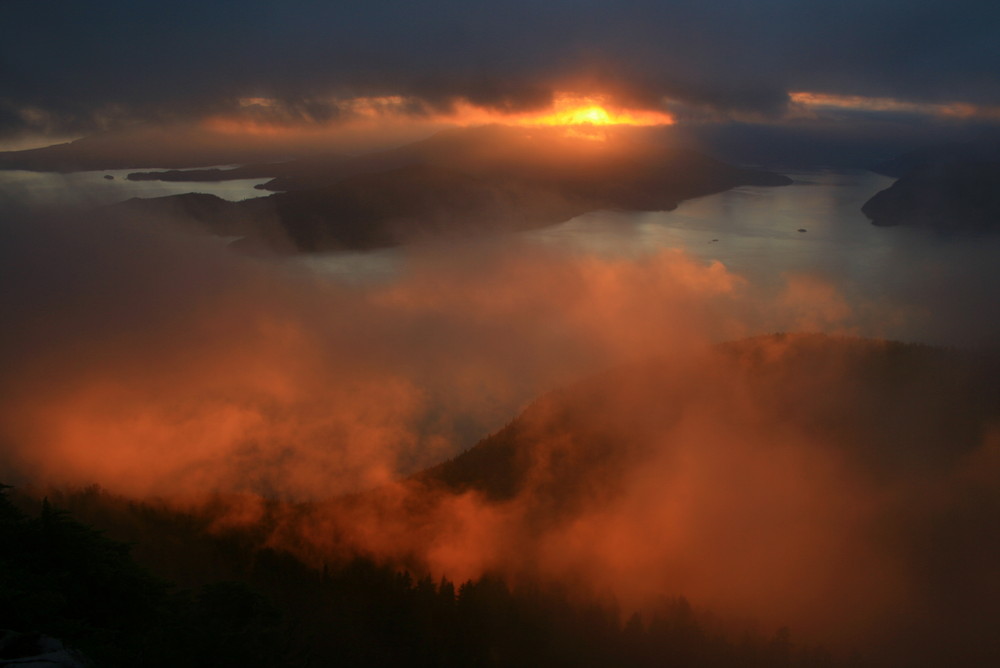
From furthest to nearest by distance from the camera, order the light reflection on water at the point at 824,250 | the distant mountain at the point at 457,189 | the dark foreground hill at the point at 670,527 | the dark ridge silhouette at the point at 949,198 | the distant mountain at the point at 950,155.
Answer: the distant mountain at the point at 457,189
the dark ridge silhouette at the point at 949,198
the distant mountain at the point at 950,155
the light reflection on water at the point at 824,250
the dark foreground hill at the point at 670,527

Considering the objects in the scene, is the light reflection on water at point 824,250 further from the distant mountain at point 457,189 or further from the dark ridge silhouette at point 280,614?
the dark ridge silhouette at point 280,614

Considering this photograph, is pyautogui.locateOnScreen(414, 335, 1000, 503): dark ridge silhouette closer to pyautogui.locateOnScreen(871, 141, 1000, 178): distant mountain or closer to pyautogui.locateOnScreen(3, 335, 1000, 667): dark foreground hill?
pyautogui.locateOnScreen(3, 335, 1000, 667): dark foreground hill

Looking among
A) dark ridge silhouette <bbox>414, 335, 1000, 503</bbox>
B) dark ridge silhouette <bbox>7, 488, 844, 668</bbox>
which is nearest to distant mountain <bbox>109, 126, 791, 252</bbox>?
dark ridge silhouette <bbox>414, 335, 1000, 503</bbox>

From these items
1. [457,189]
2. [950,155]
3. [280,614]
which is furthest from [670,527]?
[457,189]

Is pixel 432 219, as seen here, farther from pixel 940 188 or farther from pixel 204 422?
pixel 940 188

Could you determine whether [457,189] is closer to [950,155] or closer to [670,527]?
[950,155]

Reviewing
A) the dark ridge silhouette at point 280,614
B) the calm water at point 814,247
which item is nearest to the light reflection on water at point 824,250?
the calm water at point 814,247
